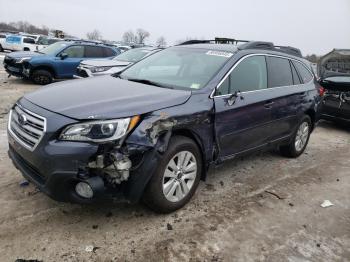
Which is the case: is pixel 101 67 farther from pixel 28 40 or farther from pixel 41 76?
pixel 28 40

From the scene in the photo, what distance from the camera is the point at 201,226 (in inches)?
136

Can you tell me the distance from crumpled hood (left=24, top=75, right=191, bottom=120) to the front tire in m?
0.44

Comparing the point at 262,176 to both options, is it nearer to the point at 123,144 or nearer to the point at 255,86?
the point at 255,86

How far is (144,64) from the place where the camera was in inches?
189

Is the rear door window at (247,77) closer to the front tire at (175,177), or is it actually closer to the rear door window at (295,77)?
the front tire at (175,177)

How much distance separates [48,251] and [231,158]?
2.27 m

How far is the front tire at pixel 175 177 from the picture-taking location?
3299 mm

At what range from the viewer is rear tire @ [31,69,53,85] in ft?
38.8

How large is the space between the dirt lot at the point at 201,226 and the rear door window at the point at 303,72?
183 cm

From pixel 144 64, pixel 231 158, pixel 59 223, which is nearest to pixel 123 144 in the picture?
pixel 59 223

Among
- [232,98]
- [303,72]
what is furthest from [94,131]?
[303,72]

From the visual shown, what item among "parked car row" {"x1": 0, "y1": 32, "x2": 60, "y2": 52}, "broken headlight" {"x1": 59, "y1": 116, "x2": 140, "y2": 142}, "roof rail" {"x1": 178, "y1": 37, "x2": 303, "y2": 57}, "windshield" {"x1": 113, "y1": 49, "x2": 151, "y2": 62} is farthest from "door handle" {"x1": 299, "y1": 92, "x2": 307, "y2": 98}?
"parked car row" {"x1": 0, "y1": 32, "x2": 60, "y2": 52}

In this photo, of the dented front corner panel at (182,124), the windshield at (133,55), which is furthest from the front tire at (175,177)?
the windshield at (133,55)

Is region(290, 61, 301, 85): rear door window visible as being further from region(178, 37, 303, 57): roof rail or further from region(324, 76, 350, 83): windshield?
region(324, 76, 350, 83): windshield
